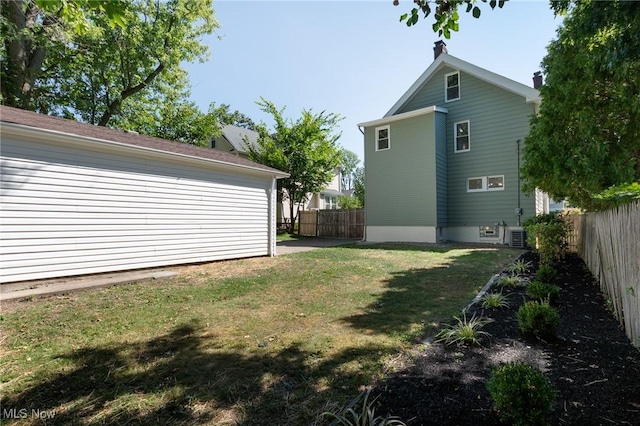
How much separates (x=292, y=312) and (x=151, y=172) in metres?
5.43

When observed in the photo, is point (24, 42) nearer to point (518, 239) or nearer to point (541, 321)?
point (541, 321)

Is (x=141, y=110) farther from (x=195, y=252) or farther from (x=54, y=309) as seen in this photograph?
(x=54, y=309)

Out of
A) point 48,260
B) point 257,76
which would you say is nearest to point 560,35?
point 48,260

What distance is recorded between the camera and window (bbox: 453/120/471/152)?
14734mm

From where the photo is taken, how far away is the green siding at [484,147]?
43.7 feet

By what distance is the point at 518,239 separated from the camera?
1284cm

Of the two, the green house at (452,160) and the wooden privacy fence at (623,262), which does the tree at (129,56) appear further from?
the wooden privacy fence at (623,262)

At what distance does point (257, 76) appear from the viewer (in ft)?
53.3

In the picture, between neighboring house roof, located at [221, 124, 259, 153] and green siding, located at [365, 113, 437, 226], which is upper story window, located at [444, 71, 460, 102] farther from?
neighboring house roof, located at [221, 124, 259, 153]

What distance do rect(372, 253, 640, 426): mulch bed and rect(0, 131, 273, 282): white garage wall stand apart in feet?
22.5

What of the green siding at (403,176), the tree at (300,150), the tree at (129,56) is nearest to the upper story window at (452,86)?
the green siding at (403,176)

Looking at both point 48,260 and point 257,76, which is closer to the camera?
point 48,260

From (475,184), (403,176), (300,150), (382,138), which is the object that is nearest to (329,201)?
(300,150)

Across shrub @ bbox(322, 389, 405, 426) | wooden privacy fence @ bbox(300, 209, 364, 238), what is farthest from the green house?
shrub @ bbox(322, 389, 405, 426)
